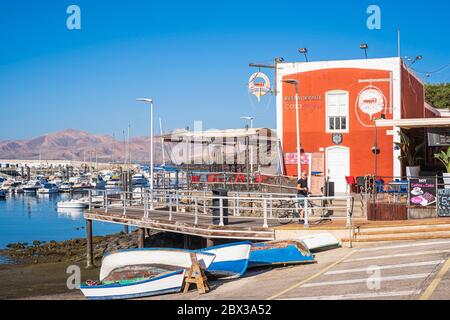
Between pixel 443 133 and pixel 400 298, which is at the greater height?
pixel 443 133

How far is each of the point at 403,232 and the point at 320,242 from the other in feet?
8.93

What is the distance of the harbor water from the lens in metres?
47.5

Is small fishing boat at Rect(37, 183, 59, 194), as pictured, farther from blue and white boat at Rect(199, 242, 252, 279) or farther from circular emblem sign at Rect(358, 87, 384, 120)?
blue and white boat at Rect(199, 242, 252, 279)

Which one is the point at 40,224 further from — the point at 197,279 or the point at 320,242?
the point at 197,279

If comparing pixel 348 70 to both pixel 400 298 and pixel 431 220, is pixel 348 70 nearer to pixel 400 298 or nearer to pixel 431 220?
pixel 431 220

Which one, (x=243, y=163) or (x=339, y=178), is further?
(x=243, y=163)

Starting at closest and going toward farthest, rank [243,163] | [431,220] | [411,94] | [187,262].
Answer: [187,262], [431,220], [411,94], [243,163]

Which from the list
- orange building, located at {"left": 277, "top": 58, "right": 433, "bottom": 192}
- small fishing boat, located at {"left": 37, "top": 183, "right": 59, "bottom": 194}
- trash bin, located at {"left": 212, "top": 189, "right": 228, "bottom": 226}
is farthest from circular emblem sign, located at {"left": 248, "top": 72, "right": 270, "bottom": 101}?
small fishing boat, located at {"left": 37, "top": 183, "right": 59, "bottom": 194}

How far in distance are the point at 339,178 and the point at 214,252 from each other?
14.4 metres

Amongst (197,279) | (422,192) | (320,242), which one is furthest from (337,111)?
(197,279)

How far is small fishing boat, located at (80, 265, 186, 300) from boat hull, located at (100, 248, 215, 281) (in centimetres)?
28

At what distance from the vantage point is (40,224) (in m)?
58.3

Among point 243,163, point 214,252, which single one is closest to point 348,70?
point 243,163
